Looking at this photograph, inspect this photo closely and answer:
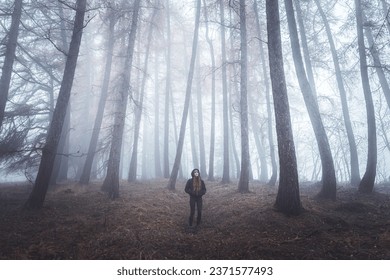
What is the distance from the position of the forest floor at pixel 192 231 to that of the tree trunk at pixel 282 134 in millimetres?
408

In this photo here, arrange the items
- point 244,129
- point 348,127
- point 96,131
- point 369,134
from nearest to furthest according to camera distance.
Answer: point 369,134, point 244,129, point 348,127, point 96,131

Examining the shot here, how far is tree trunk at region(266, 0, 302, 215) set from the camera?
7298 mm

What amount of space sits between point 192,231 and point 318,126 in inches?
263

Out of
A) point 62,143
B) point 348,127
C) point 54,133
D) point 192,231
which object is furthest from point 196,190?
point 348,127

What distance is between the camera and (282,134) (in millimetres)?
7688

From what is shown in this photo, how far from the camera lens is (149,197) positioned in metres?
11.2

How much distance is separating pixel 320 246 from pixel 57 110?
8896 millimetres

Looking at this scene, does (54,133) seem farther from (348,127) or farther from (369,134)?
(348,127)

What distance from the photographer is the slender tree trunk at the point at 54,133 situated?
27.6 ft

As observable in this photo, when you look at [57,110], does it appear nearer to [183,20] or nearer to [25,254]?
[25,254]

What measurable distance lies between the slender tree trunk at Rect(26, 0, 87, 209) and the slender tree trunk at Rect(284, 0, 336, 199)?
8.64m

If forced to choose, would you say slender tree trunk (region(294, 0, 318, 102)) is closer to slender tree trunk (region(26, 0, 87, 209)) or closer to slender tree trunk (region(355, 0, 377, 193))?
slender tree trunk (region(355, 0, 377, 193))

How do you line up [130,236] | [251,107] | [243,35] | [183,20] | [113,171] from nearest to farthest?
[130,236] < [113,171] < [243,35] < [183,20] < [251,107]
